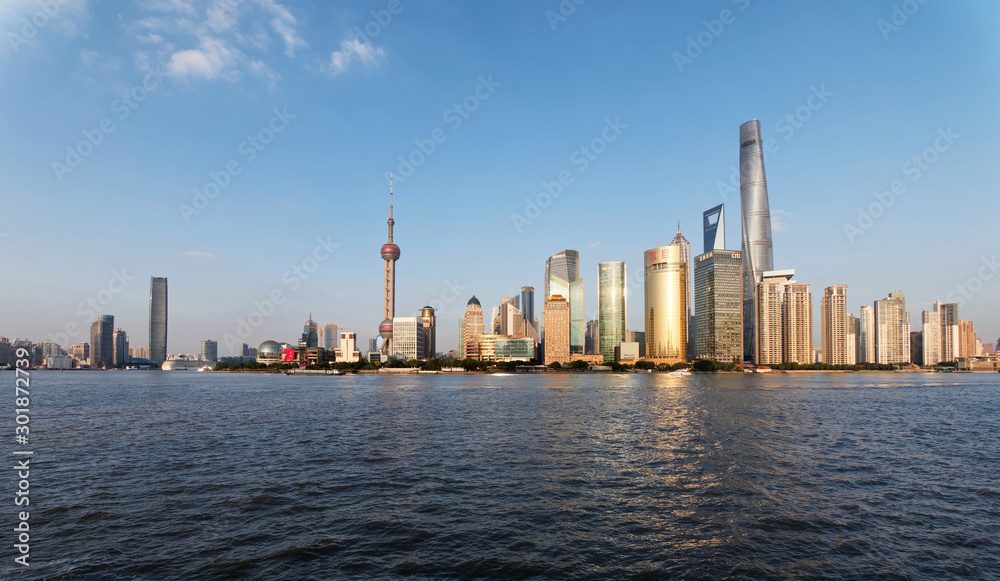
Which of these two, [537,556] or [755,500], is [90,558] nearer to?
[537,556]

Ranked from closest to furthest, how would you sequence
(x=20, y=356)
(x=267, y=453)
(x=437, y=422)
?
(x=20, y=356) < (x=267, y=453) < (x=437, y=422)

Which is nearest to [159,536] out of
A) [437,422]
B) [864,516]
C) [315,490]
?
[315,490]

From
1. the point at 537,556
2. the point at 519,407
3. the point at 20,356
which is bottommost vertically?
the point at 519,407

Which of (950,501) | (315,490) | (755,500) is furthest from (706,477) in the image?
(315,490)

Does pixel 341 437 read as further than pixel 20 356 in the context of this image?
Yes

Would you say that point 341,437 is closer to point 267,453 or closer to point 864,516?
point 267,453

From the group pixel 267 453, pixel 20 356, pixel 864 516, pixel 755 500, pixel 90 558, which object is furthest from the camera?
pixel 267 453

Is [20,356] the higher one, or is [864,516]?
[20,356]
